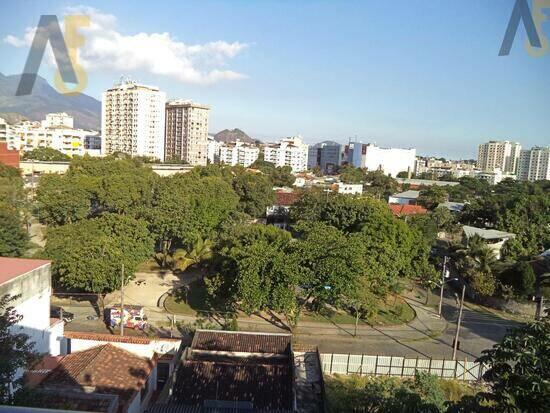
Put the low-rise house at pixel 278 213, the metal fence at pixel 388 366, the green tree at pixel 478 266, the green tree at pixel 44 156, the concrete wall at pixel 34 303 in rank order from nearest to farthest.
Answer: the concrete wall at pixel 34 303 → the metal fence at pixel 388 366 → the green tree at pixel 478 266 → the low-rise house at pixel 278 213 → the green tree at pixel 44 156

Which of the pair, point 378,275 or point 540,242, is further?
point 540,242

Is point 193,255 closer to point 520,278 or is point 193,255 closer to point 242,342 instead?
point 242,342

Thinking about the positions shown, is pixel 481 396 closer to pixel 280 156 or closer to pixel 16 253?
pixel 16 253

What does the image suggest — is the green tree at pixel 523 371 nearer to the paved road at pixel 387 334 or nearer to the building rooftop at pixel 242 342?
the building rooftop at pixel 242 342

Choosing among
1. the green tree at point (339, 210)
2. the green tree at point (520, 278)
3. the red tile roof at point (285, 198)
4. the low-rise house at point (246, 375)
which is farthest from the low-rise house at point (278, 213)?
the low-rise house at point (246, 375)

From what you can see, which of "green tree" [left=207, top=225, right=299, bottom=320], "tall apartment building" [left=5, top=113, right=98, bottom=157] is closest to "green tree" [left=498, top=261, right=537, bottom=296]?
"green tree" [left=207, top=225, right=299, bottom=320]

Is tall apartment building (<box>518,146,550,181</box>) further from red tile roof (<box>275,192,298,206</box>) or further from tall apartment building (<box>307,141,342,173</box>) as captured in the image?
red tile roof (<box>275,192,298,206</box>)

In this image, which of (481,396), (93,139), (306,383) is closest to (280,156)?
(93,139)
